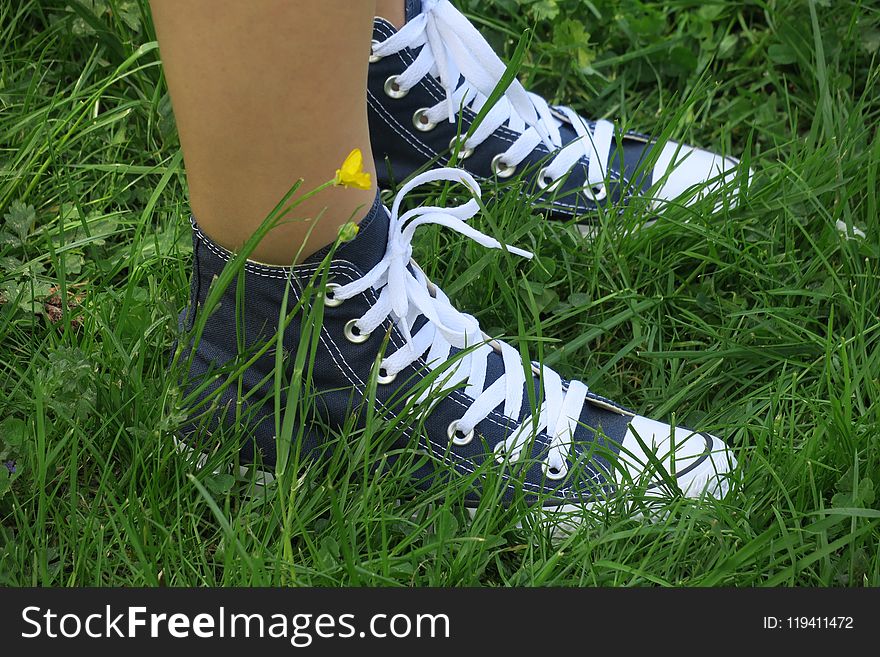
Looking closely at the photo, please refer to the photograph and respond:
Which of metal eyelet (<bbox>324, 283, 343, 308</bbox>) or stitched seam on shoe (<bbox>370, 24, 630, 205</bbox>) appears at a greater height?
stitched seam on shoe (<bbox>370, 24, 630, 205</bbox>)

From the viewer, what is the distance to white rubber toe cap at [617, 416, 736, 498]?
1.28m

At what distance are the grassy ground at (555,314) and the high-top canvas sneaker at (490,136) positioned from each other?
0.23 ft

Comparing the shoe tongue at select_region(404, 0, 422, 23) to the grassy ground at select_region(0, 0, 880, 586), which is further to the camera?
the shoe tongue at select_region(404, 0, 422, 23)

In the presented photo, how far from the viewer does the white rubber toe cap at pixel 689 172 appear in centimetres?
169

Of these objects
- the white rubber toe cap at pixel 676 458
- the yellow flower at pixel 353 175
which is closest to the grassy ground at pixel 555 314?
the white rubber toe cap at pixel 676 458

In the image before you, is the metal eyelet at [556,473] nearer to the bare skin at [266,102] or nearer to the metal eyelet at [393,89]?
the bare skin at [266,102]

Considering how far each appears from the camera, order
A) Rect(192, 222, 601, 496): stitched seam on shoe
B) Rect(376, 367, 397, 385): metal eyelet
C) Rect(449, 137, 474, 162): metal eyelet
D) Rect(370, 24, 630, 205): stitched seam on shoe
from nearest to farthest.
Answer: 1. Rect(192, 222, 601, 496): stitched seam on shoe
2. Rect(376, 367, 397, 385): metal eyelet
3. Rect(370, 24, 630, 205): stitched seam on shoe
4. Rect(449, 137, 474, 162): metal eyelet

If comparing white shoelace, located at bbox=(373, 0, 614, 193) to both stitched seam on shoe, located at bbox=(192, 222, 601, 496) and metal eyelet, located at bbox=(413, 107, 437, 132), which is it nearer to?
metal eyelet, located at bbox=(413, 107, 437, 132)

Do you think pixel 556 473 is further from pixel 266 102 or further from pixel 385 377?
pixel 266 102

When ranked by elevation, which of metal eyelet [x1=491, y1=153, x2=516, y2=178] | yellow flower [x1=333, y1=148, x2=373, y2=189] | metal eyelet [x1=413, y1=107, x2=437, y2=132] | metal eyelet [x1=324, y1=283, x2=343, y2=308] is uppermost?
metal eyelet [x1=413, y1=107, x2=437, y2=132]

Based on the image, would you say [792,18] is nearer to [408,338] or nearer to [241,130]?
[408,338]

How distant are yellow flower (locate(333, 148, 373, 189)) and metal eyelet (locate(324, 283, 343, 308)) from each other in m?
0.20

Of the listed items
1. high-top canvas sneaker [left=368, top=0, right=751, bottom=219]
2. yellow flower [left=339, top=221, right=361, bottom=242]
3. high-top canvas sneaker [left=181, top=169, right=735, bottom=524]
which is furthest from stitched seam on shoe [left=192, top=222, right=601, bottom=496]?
high-top canvas sneaker [left=368, top=0, right=751, bottom=219]

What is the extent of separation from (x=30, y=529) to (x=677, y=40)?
159cm
